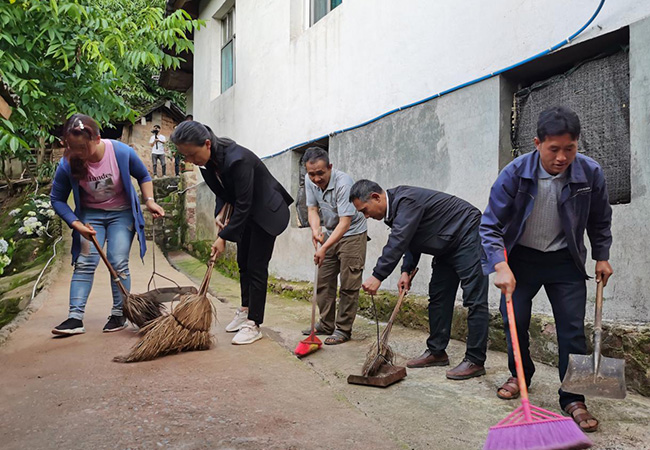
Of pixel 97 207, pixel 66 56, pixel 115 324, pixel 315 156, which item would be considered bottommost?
pixel 115 324

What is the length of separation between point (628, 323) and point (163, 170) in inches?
613

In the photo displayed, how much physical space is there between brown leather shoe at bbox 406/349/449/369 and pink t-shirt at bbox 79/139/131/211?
248 cm

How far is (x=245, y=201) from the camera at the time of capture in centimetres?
352

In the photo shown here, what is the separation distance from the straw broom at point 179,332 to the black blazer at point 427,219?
1390 mm

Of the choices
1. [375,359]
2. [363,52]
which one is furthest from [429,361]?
[363,52]

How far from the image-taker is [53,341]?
3.67m

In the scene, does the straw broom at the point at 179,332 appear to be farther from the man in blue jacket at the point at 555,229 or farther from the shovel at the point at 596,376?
the shovel at the point at 596,376

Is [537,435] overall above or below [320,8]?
below

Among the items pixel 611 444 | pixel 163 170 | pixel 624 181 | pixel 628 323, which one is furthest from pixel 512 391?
pixel 163 170

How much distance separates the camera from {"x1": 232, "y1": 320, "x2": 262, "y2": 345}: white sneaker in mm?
3721

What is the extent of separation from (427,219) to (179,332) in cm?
179

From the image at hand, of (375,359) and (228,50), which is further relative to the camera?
(228,50)

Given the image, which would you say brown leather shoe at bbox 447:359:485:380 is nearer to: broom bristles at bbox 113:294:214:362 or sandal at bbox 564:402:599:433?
sandal at bbox 564:402:599:433

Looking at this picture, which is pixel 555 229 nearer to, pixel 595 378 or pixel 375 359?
pixel 595 378
